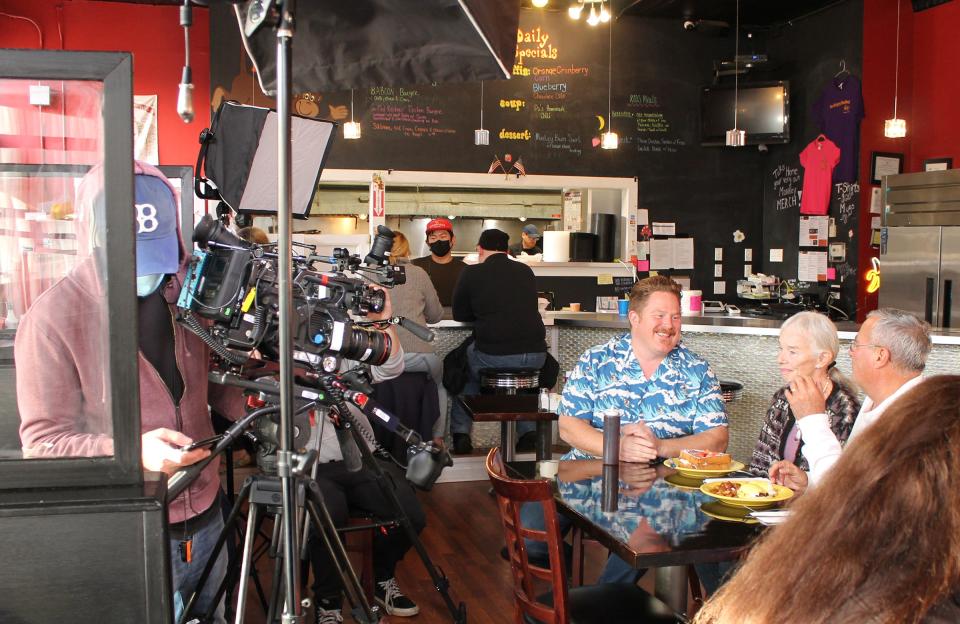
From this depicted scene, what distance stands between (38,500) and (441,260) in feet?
17.0

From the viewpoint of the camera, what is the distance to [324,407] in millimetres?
1981

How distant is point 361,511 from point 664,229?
589 centimetres

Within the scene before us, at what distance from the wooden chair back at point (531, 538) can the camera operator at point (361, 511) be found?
922mm

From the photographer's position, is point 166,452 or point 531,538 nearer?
point 166,452

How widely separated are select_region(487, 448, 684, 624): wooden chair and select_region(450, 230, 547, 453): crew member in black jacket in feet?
9.76

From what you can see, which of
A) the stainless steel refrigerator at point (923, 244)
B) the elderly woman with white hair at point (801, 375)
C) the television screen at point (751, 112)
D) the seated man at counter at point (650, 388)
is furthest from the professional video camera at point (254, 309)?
the television screen at point (751, 112)

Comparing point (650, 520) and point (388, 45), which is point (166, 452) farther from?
point (650, 520)

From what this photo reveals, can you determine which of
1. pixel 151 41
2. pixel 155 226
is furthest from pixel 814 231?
pixel 155 226

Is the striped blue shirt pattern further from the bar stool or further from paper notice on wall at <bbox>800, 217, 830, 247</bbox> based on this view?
paper notice on wall at <bbox>800, 217, 830, 247</bbox>

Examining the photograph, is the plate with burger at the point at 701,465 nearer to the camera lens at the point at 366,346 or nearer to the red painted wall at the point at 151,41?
the camera lens at the point at 366,346

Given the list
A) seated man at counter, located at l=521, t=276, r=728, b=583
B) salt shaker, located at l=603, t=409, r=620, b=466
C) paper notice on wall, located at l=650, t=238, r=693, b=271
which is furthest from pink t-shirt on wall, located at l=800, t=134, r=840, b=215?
salt shaker, located at l=603, t=409, r=620, b=466

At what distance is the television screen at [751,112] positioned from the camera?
8234 mm

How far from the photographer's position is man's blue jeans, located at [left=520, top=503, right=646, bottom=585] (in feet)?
9.65

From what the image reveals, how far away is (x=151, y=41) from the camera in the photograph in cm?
746
